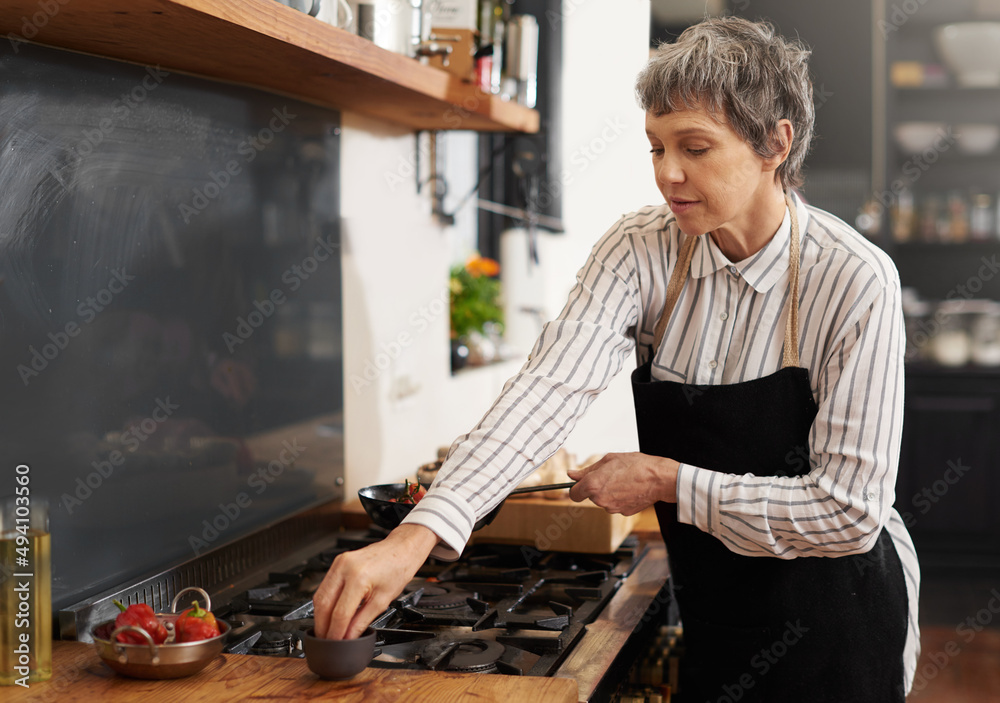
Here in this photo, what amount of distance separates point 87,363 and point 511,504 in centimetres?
74

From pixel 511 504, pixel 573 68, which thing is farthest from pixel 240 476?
pixel 573 68

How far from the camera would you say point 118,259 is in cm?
130

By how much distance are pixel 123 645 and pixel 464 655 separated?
0.39 m

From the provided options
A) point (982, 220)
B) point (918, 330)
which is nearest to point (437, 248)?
point (918, 330)

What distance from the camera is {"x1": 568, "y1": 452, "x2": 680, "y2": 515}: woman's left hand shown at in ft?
4.05

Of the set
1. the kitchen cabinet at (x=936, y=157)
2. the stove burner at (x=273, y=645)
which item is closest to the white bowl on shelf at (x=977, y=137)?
the kitchen cabinet at (x=936, y=157)

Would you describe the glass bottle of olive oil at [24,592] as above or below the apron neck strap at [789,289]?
below

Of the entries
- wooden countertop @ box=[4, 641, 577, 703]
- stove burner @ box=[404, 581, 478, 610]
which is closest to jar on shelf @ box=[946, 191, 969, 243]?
stove burner @ box=[404, 581, 478, 610]

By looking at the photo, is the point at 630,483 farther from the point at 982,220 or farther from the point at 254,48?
the point at 982,220

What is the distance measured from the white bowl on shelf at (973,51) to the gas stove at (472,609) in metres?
3.15

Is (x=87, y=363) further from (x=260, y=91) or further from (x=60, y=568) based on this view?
(x=260, y=91)

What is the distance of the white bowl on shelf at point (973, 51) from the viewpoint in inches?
158

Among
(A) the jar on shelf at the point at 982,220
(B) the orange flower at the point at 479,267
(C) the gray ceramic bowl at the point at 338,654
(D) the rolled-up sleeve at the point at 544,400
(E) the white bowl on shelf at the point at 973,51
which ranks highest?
(E) the white bowl on shelf at the point at 973,51

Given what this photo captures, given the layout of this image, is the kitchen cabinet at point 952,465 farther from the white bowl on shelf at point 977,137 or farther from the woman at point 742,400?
the woman at point 742,400
